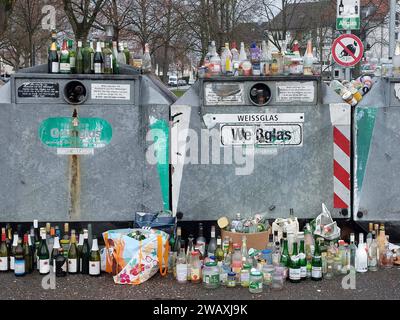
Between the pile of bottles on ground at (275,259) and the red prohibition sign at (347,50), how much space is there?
5695 mm

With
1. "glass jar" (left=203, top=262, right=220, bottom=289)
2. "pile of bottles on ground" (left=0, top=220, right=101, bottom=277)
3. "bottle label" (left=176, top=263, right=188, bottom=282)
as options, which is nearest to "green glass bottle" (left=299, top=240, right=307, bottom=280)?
"glass jar" (left=203, top=262, right=220, bottom=289)

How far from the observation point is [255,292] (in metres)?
4.79

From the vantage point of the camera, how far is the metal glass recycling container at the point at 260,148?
19.2ft

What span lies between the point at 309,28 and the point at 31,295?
26257mm

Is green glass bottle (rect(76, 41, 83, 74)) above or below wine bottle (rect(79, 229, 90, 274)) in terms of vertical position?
above

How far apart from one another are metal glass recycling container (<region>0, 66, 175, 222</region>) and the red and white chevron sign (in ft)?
5.59

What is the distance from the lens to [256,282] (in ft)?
15.7

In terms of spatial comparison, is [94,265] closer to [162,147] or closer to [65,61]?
[162,147]

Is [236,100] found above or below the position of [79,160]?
above

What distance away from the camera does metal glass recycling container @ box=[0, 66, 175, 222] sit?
5844 mm

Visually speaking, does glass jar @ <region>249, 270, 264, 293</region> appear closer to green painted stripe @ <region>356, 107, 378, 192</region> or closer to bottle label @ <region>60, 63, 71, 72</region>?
green painted stripe @ <region>356, 107, 378, 192</region>

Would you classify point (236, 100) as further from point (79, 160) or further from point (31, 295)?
point (31, 295)

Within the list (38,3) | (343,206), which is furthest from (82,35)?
(343,206)

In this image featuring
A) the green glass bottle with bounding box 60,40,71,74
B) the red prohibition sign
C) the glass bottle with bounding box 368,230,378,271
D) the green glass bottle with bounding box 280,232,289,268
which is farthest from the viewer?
the red prohibition sign
